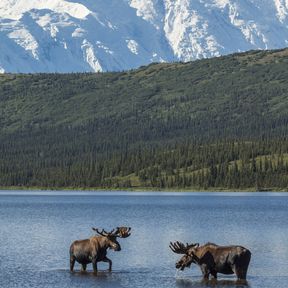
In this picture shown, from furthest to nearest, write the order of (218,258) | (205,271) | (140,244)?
(140,244) → (205,271) → (218,258)

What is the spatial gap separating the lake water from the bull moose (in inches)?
39.3

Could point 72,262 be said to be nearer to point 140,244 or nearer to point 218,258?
point 218,258

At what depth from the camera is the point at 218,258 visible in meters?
66.3

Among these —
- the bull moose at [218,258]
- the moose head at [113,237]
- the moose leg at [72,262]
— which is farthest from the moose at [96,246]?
the bull moose at [218,258]

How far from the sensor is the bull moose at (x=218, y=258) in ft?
215

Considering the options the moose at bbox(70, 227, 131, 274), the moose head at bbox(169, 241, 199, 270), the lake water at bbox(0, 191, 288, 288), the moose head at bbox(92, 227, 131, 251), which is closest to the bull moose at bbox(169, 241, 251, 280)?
the moose head at bbox(169, 241, 199, 270)

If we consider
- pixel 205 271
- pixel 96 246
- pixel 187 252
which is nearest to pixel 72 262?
pixel 96 246

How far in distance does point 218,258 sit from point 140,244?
30457 mm

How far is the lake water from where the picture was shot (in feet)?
228

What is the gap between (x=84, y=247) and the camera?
71062mm

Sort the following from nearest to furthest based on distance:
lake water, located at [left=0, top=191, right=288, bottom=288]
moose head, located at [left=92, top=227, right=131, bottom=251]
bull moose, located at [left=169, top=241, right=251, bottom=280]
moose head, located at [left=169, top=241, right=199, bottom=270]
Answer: bull moose, located at [left=169, top=241, right=251, bottom=280], moose head, located at [left=169, top=241, right=199, bottom=270], lake water, located at [left=0, top=191, right=288, bottom=288], moose head, located at [left=92, top=227, right=131, bottom=251]

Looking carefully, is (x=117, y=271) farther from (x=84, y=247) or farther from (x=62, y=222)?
(x=62, y=222)

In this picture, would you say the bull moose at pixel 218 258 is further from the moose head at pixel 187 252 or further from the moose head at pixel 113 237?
the moose head at pixel 113 237

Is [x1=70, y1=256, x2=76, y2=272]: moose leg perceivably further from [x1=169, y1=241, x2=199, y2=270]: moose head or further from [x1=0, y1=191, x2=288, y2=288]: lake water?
[x1=169, y1=241, x2=199, y2=270]: moose head
